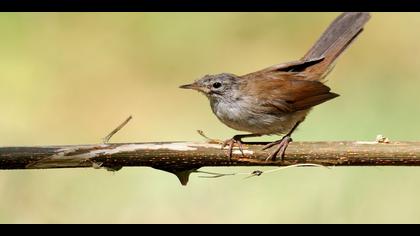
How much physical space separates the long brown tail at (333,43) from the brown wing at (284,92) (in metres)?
0.29

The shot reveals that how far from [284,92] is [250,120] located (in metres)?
0.36

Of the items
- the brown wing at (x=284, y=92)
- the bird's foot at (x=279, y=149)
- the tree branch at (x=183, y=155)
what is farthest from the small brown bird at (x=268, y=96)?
the tree branch at (x=183, y=155)

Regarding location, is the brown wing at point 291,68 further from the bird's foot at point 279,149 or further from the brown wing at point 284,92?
the bird's foot at point 279,149

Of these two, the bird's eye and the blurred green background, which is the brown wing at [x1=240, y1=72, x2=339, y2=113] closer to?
the bird's eye

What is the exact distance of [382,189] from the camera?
6.49m

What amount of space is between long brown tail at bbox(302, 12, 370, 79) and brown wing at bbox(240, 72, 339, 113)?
0.97 feet

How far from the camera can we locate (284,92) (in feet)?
19.3

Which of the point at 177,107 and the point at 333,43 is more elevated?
the point at 333,43

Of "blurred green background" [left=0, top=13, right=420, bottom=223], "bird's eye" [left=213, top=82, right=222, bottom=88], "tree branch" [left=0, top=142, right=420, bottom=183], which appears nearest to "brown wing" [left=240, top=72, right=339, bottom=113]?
"bird's eye" [left=213, top=82, right=222, bottom=88]

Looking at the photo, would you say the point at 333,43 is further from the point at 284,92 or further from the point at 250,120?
the point at 250,120

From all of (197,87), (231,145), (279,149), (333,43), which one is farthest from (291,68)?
(231,145)

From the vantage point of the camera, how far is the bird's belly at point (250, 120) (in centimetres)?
572
